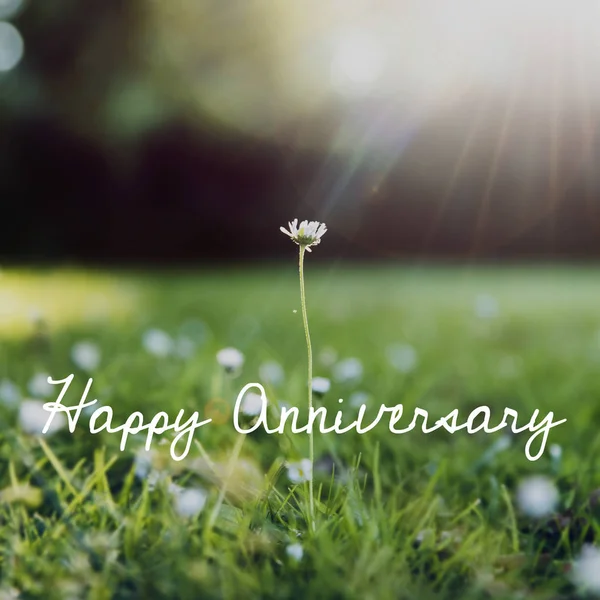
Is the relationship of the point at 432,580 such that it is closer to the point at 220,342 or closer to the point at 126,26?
the point at 220,342

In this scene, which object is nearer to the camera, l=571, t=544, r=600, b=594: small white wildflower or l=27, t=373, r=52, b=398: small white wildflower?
l=571, t=544, r=600, b=594: small white wildflower

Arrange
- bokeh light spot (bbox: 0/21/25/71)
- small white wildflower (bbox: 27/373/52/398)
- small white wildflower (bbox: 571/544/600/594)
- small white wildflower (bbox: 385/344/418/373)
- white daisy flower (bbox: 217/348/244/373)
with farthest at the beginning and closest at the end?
bokeh light spot (bbox: 0/21/25/71)
small white wildflower (bbox: 385/344/418/373)
small white wildflower (bbox: 27/373/52/398)
white daisy flower (bbox: 217/348/244/373)
small white wildflower (bbox: 571/544/600/594)

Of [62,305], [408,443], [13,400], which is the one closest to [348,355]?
[408,443]

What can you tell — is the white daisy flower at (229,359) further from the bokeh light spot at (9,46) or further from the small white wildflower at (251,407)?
the bokeh light spot at (9,46)

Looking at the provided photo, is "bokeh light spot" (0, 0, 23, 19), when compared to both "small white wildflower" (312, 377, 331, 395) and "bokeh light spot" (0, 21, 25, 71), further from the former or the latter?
"small white wildflower" (312, 377, 331, 395)

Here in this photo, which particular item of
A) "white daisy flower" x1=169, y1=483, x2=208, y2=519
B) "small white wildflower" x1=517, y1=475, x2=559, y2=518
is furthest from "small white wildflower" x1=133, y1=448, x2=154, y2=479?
"small white wildflower" x1=517, y1=475, x2=559, y2=518

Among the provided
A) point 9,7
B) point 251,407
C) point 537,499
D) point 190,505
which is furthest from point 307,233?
point 9,7

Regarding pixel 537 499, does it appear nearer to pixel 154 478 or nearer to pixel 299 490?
pixel 299 490
